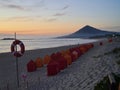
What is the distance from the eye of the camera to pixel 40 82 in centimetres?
1323

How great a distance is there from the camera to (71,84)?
11.2 meters

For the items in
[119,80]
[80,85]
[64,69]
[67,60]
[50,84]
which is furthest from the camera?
[67,60]

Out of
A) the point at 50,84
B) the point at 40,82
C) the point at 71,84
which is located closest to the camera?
the point at 71,84

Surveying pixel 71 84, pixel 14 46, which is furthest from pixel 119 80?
pixel 14 46

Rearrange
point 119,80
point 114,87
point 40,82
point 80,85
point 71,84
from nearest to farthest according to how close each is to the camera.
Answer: point 114,87
point 119,80
point 80,85
point 71,84
point 40,82

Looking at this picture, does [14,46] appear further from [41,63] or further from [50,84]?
[41,63]

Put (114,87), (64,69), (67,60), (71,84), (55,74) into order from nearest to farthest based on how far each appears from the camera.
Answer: (114,87) < (71,84) < (55,74) < (64,69) < (67,60)

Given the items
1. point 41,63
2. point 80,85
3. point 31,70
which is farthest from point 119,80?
point 41,63

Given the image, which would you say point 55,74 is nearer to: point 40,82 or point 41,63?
point 40,82

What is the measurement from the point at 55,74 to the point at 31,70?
3.06m

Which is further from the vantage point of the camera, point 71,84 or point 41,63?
point 41,63

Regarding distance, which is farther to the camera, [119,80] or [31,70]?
[31,70]

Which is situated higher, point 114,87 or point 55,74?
point 114,87

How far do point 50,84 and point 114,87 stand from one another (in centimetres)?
616
